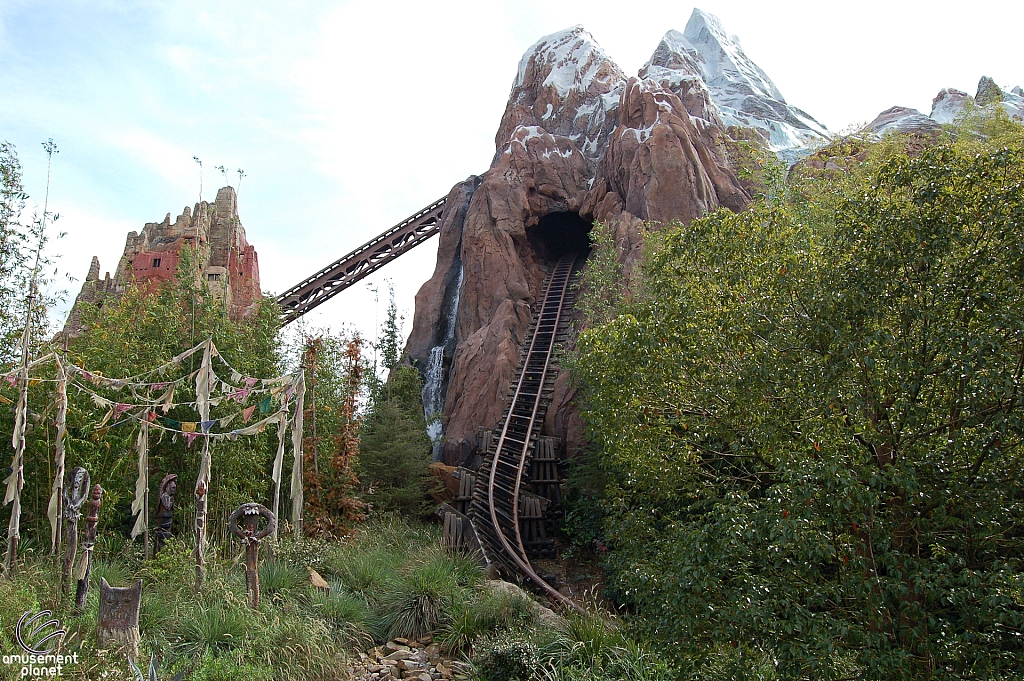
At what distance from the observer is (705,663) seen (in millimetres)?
5293

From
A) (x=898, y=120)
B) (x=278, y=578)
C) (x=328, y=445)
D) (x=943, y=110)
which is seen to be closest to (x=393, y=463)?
(x=328, y=445)

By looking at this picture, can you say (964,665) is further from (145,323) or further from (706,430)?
(145,323)

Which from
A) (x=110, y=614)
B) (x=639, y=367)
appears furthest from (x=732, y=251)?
(x=110, y=614)

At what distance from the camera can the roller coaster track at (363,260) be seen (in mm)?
22688

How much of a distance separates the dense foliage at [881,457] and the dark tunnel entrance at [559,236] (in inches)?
629

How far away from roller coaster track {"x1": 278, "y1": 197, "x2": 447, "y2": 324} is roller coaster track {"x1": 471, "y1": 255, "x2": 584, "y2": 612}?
5818mm

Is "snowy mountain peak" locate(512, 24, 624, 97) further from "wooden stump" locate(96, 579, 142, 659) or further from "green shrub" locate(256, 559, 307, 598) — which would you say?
"wooden stump" locate(96, 579, 142, 659)

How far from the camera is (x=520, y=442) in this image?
1465 cm

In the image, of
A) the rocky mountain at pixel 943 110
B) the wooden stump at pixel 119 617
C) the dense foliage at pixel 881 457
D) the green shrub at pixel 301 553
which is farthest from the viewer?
the rocky mountain at pixel 943 110

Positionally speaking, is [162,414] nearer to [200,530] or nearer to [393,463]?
[200,530]

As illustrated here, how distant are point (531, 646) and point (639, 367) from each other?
263 centimetres

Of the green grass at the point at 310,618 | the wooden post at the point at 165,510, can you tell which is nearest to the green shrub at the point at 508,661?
the green grass at the point at 310,618

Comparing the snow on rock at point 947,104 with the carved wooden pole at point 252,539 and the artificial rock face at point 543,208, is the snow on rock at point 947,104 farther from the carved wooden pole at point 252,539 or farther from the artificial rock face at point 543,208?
the carved wooden pole at point 252,539

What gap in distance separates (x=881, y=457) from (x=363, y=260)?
66.5 feet
